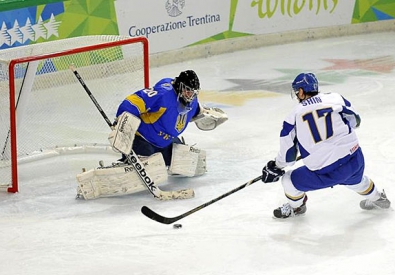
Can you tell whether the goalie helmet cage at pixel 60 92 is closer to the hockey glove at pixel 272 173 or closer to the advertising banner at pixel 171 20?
the hockey glove at pixel 272 173

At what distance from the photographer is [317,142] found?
4.75 metres

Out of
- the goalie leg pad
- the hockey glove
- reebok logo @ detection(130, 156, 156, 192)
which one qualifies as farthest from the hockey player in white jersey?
the goalie leg pad

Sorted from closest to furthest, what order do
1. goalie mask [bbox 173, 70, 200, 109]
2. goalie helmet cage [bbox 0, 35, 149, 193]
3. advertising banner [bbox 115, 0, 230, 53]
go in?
goalie mask [bbox 173, 70, 200, 109], goalie helmet cage [bbox 0, 35, 149, 193], advertising banner [bbox 115, 0, 230, 53]

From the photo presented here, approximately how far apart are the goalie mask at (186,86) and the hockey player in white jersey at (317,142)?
27.2 inches

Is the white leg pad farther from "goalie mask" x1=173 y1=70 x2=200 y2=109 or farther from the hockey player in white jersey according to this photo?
the hockey player in white jersey

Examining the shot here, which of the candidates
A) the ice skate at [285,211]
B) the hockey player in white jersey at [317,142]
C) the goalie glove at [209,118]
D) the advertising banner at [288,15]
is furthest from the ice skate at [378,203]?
the advertising banner at [288,15]

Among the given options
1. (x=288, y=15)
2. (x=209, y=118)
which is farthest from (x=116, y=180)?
(x=288, y=15)

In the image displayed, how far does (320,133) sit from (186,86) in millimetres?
927

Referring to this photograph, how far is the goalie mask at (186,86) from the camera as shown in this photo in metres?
5.32

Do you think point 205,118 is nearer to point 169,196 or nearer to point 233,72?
point 169,196

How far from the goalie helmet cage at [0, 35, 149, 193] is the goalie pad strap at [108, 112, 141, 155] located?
2.06 ft

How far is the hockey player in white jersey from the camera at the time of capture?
473 cm

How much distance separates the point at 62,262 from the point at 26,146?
5.38 ft

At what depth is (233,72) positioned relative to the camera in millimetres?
8297
